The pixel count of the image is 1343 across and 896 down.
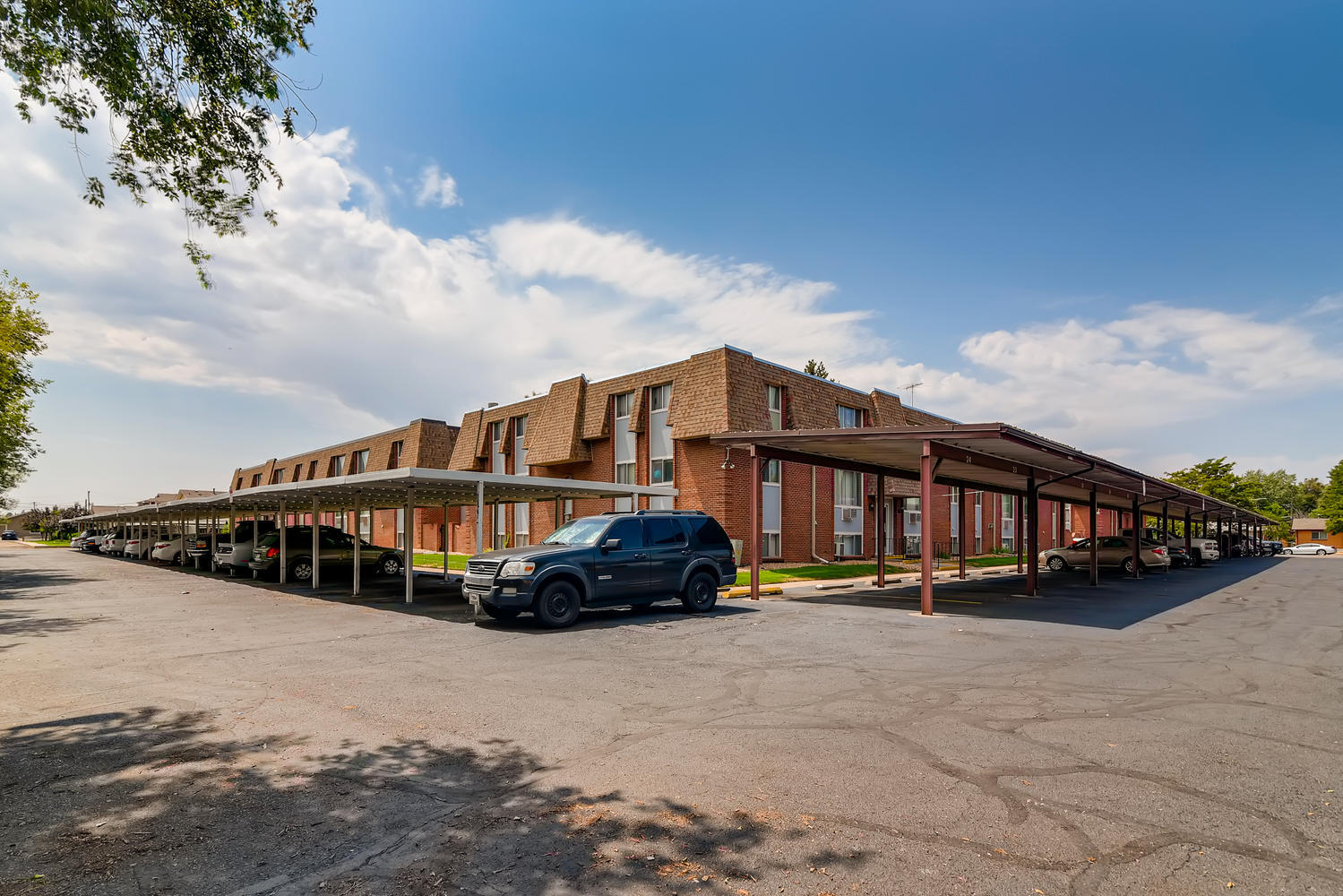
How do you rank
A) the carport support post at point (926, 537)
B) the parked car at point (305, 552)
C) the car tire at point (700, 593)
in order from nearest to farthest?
1. the car tire at point (700, 593)
2. the carport support post at point (926, 537)
3. the parked car at point (305, 552)

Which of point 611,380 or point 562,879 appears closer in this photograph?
point 562,879

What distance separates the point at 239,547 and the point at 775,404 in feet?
64.8

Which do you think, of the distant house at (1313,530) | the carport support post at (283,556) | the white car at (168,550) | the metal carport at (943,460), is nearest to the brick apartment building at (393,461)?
the white car at (168,550)

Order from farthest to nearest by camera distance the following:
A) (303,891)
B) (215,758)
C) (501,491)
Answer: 1. (501,491)
2. (215,758)
3. (303,891)

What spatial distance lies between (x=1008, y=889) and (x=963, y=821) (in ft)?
2.67

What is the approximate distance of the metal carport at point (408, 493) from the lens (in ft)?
50.8

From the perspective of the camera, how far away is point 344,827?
4293 mm

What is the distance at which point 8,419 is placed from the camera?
2989cm

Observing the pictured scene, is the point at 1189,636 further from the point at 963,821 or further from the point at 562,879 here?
the point at 562,879

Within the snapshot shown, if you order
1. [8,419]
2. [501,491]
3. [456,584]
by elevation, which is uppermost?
[8,419]

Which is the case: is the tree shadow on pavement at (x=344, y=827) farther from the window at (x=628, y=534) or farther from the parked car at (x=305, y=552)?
the parked car at (x=305, y=552)

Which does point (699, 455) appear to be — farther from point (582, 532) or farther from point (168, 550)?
point (168, 550)

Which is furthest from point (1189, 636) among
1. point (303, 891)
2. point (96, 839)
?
point (96, 839)

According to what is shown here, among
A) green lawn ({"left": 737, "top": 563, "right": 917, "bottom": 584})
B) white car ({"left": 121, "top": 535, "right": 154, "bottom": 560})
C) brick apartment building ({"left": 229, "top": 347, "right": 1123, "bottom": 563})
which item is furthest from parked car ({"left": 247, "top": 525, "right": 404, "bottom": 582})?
white car ({"left": 121, "top": 535, "right": 154, "bottom": 560})
